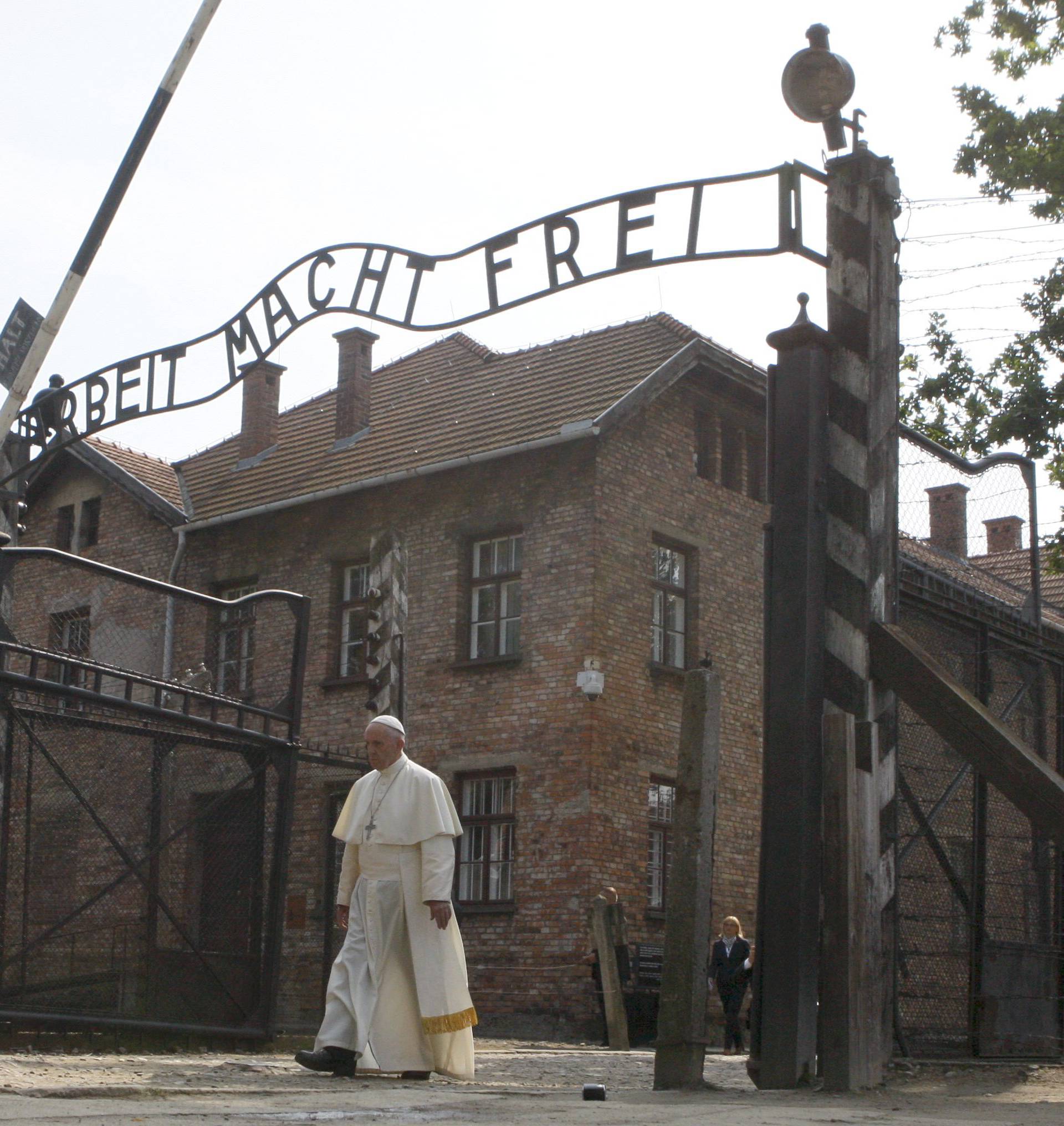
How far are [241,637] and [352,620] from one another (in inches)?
502

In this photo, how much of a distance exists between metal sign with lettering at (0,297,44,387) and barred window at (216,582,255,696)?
7.36 feet

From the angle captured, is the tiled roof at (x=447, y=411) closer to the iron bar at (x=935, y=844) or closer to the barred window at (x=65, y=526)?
the barred window at (x=65, y=526)

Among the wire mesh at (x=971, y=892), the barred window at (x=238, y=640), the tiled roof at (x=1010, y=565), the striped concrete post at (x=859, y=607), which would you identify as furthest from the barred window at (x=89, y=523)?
the striped concrete post at (x=859, y=607)

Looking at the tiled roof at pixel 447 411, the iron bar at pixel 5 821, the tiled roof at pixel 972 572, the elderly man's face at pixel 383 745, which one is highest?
the tiled roof at pixel 447 411

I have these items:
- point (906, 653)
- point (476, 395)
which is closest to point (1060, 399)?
point (476, 395)

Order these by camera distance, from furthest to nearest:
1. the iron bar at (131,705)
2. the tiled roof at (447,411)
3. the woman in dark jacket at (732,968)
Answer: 1. the tiled roof at (447,411)
2. the woman in dark jacket at (732,968)
3. the iron bar at (131,705)

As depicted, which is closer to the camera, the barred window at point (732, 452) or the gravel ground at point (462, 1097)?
the gravel ground at point (462, 1097)

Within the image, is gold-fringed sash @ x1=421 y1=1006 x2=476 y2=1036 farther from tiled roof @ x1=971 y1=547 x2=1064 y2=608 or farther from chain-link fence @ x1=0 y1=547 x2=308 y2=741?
tiled roof @ x1=971 y1=547 x2=1064 y2=608

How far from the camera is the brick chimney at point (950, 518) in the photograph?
431 inches

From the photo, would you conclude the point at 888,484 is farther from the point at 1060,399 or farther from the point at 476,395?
the point at 476,395

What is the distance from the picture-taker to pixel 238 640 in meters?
12.3

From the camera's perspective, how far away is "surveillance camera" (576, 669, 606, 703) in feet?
69.4

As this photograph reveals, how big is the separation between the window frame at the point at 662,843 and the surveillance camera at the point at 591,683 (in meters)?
1.55

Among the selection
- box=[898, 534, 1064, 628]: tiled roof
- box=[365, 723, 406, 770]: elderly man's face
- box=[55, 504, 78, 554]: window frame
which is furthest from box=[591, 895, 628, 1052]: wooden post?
box=[55, 504, 78, 554]: window frame
